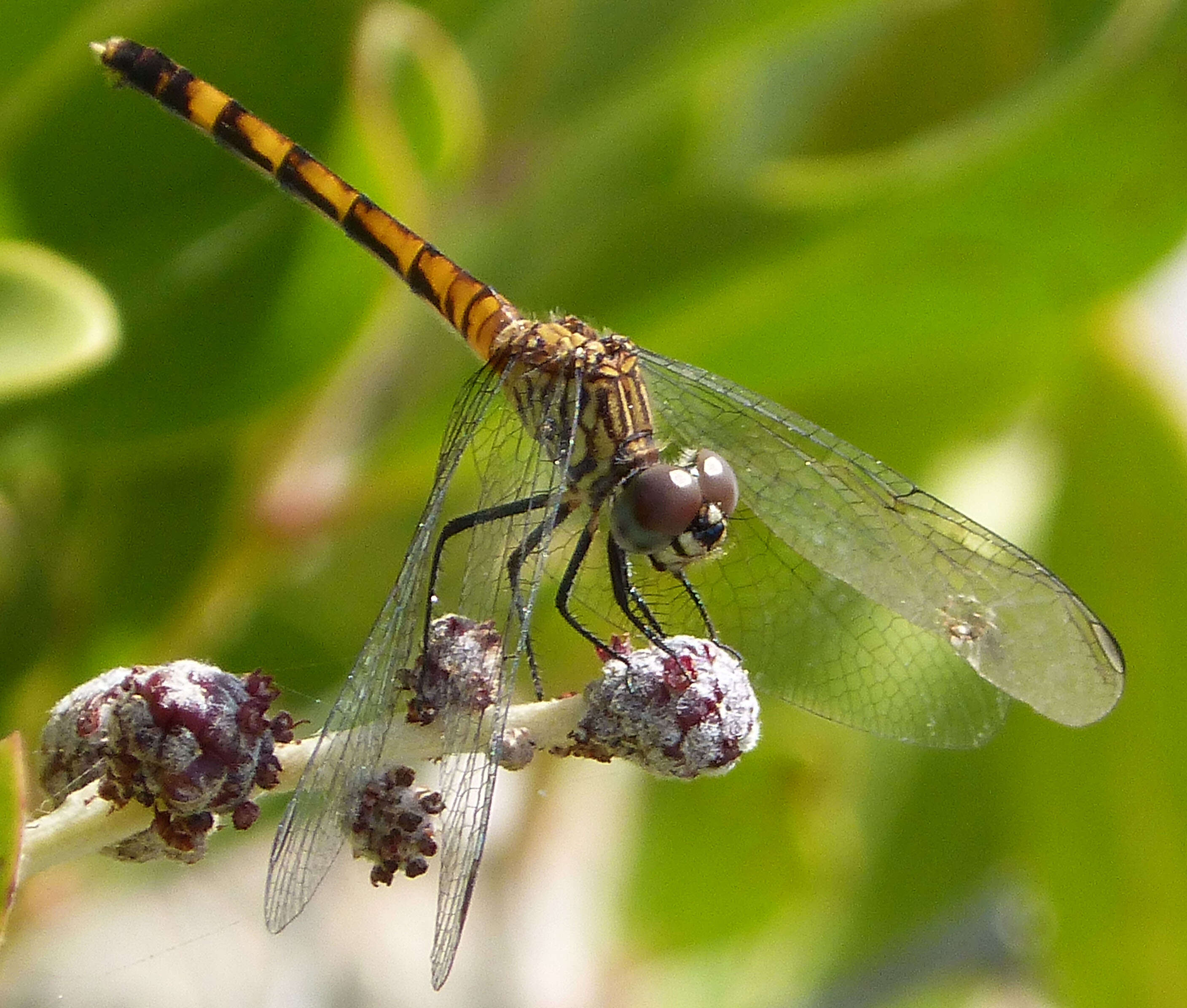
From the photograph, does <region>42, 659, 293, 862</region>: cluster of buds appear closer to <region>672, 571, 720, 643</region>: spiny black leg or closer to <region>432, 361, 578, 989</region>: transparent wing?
<region>432, 361, 578, 989</region>: transparent wing

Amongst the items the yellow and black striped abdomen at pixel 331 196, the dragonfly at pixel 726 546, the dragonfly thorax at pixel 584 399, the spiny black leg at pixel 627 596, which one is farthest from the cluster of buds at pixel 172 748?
the yellow and black striped abdomen at pixel 331 196

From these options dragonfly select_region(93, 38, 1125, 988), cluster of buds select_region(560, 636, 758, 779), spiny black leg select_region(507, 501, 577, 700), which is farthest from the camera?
dragonfly select_region(93, 38, 1125, 988)

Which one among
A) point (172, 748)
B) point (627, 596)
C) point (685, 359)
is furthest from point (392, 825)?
point (685, 359)

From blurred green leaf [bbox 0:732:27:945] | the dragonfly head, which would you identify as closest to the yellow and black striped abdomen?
the dragonfly head

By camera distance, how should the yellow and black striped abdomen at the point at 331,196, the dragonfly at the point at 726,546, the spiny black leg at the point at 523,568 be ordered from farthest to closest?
the yellow and black striped abdomen at the point at 331,196, the dragonfly at the point at 726,546, the spiny black leg at the point at 523,568

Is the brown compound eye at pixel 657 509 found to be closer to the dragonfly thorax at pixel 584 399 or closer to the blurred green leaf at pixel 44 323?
the dragonfly thorax at pixel 584 399

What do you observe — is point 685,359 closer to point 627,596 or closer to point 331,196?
point 331,196
